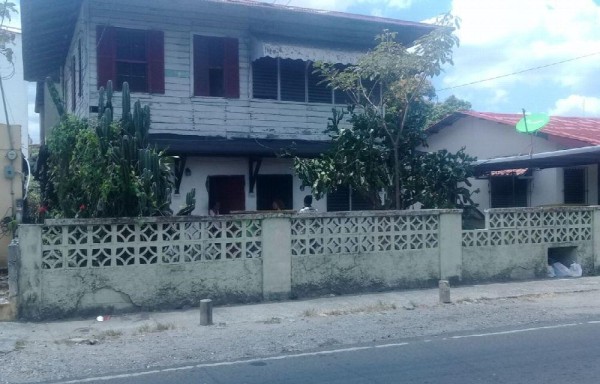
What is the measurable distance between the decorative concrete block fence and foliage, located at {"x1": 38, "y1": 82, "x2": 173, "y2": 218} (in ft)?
1.56

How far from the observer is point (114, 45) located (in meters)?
15.6

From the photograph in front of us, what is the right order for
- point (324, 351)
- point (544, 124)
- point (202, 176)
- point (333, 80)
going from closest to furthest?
point (324, 351)
point (333, 80)
point (202, 176)
point (544, 124)

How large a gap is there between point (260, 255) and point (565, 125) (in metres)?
12.0

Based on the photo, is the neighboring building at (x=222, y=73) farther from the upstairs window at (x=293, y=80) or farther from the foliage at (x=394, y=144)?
the foliage at (x=394, y=144)

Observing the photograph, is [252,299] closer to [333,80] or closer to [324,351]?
[324,351]

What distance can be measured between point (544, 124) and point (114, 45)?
34.3 ft

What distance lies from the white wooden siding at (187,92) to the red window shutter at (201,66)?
0.13m

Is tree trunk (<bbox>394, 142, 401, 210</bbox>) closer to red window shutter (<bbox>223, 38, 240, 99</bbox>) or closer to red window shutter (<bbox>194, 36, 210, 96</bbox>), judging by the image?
red window shutter (<bbox>223, 38, 240, 99</bbox>)

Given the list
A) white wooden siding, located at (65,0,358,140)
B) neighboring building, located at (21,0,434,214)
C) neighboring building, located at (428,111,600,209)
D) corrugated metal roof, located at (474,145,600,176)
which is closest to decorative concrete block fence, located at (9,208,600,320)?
corrugated metal roof, located at (474,145,600,176)

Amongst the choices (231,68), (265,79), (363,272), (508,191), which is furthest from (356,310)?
(508,191)

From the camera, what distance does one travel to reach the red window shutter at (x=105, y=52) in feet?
50.6

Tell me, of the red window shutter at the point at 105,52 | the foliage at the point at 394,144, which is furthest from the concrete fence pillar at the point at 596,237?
the red window shutter at the point at 105,52

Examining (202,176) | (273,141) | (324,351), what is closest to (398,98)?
(273,141)

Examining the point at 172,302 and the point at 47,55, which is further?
the point at 47,55
